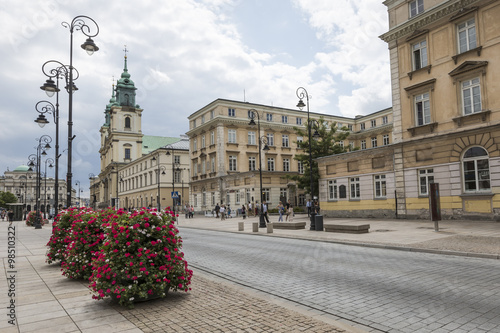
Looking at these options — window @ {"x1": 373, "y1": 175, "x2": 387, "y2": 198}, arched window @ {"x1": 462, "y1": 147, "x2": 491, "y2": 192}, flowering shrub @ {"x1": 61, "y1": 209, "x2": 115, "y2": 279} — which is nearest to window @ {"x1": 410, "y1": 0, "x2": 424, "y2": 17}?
arched window @ {"x1": 462, "y1": 147, "x2": 491, "y2": 192}

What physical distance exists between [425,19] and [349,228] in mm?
16485

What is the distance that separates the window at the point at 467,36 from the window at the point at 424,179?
8.05 m

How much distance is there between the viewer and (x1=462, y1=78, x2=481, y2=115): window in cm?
2206

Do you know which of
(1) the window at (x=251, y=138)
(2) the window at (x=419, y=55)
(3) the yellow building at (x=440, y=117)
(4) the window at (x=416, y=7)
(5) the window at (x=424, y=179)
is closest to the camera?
(3) the yellow building at (x=440, y=117)

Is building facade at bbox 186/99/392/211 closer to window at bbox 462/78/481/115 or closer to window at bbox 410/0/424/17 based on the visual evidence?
window at bbox 410/0/424/17

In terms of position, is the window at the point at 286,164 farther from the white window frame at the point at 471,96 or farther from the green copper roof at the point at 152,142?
the green copper roof at the point at 152,142

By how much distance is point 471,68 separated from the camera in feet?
72.8

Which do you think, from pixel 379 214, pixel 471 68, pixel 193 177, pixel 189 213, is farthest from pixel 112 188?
pixel 471 68

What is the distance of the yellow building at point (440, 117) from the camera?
70.0ft

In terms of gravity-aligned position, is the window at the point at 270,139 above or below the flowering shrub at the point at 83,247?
above

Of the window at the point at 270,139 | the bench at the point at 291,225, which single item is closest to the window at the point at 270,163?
the window at the point at 270,139

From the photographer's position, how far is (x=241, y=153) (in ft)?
178

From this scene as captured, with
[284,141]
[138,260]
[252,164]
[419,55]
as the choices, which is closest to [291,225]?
[419,55]

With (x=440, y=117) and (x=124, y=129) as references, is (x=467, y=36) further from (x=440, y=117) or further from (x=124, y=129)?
(x=124, y=129)
